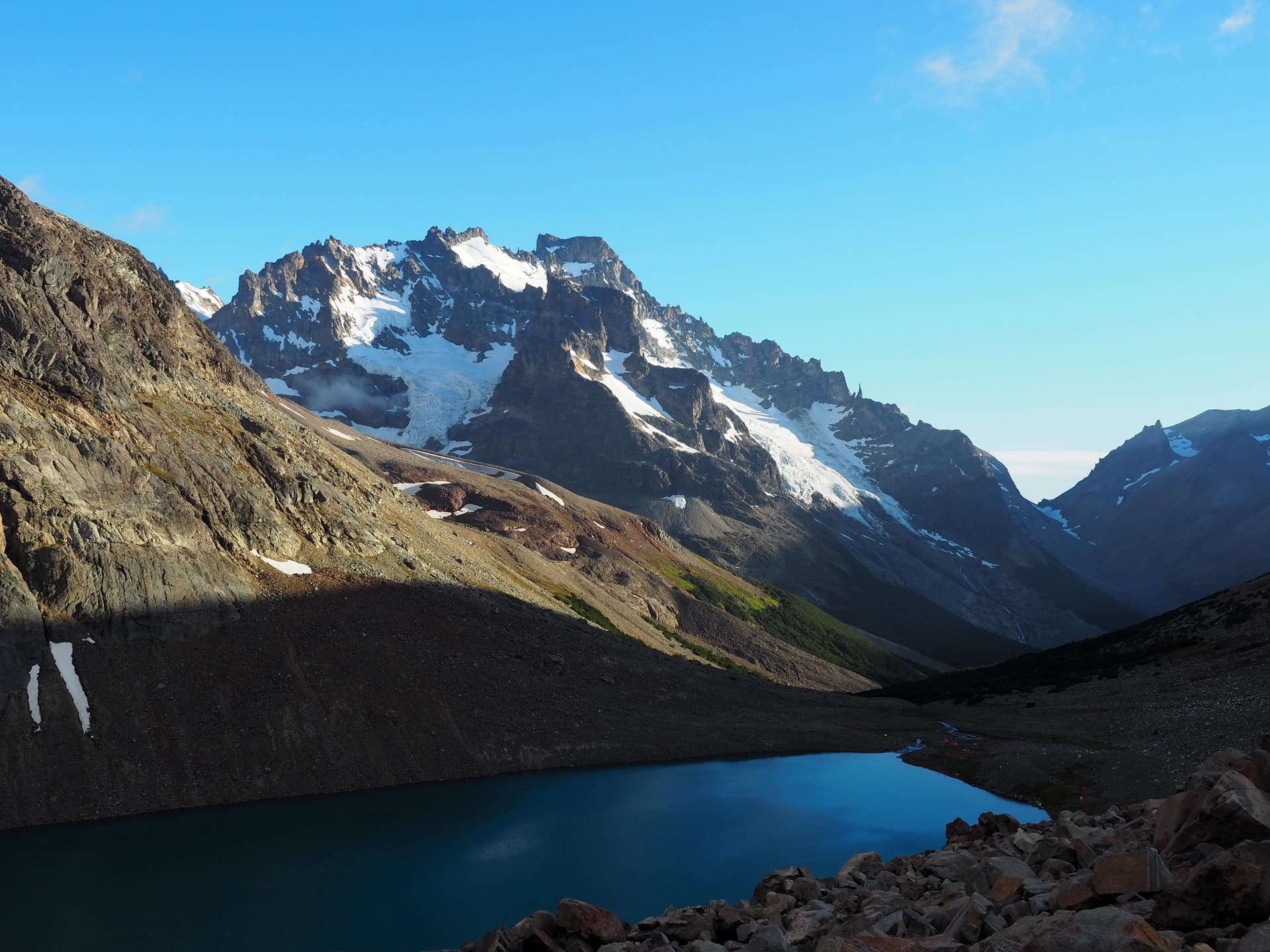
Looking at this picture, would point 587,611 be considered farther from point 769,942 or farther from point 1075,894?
point 1075,894

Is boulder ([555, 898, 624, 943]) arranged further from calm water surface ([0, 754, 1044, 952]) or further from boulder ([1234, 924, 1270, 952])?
calm water surface ([0, 754, 1044, 952])

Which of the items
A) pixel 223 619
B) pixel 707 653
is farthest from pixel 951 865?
pixel 707 653

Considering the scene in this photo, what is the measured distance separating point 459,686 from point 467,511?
8816cm

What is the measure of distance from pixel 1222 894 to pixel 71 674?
232 feet

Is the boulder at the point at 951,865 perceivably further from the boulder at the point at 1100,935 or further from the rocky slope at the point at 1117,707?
the rocky slope at the point at 1117,707

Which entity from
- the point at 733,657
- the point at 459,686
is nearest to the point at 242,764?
the point at 459,686

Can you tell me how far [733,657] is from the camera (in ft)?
504

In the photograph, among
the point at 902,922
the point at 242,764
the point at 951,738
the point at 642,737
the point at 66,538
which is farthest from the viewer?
the point at 951,738

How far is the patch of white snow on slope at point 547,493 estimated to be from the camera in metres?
192

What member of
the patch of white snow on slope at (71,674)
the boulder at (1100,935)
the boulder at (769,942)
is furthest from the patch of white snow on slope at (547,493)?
the boulder at (1100,935)

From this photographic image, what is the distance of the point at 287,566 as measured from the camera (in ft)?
285

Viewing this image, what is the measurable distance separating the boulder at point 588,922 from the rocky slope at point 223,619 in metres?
48.4

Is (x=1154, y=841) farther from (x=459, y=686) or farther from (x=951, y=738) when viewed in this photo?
(x=951, y=738)

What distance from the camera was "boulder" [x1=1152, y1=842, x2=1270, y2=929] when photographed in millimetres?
16984
